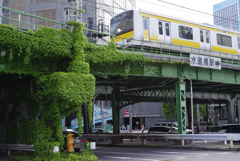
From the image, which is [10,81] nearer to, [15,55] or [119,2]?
[15,55]

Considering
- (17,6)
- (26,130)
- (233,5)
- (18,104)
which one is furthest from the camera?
(233,5)

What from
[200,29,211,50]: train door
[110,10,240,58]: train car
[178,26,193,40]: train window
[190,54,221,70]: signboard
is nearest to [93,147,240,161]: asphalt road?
[190,54,221,70]: signboard

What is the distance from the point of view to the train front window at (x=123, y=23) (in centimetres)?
2308

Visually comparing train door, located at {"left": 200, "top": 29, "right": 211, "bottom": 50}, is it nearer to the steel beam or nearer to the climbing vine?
the steel beam

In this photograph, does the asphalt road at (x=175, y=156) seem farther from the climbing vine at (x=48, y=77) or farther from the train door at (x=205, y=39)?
the train door at (x=205, y=39)

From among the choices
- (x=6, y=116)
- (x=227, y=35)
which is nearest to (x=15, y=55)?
(x=6, y=116)

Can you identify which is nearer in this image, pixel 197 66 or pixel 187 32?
pixel 197 66

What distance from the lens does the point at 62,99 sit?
1429cm

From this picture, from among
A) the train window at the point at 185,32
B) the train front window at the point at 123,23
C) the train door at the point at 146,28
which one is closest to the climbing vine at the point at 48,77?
the train door at the point at 146,28

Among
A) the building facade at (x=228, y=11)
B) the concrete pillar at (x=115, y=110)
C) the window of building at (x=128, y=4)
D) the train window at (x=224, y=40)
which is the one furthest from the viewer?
the building facade at (x=228, y=11)

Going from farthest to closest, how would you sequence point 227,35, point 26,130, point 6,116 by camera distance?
point 227,35, point 6,116, point 26,130

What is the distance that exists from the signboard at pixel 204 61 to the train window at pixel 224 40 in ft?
16.3

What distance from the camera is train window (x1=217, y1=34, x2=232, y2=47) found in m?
28.1

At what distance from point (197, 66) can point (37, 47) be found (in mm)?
13135
